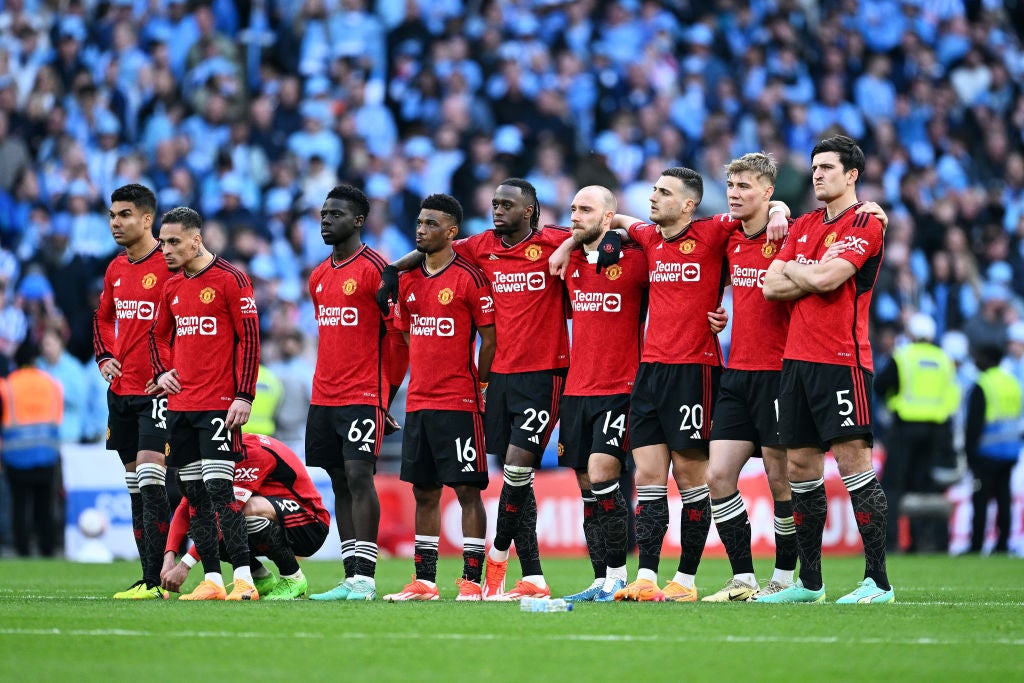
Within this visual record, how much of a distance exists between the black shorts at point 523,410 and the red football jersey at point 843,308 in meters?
1.63

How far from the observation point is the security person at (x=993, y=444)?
61.8ft

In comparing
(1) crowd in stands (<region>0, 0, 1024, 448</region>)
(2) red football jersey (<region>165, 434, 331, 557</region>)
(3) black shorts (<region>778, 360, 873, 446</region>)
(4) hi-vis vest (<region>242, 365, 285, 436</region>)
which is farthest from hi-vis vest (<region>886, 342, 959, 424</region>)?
(2) red football jersey (<region>165, 434, 331, 557</region>)

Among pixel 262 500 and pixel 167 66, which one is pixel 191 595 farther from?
pixel 167 66

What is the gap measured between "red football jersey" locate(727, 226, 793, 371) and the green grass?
1.68m

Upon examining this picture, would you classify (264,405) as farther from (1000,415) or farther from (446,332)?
(1000,415)

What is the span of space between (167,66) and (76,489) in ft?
26.2

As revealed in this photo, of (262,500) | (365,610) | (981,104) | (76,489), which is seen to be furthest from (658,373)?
(981,104)

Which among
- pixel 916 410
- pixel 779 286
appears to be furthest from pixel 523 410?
pixel 916 410

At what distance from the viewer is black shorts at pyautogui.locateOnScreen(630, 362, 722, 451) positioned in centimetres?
1051

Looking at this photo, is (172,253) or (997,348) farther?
(997,348)

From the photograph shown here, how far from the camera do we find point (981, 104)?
87.0 ft

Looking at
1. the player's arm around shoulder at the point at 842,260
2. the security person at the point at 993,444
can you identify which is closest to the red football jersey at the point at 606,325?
the player's arm around shoulder at the point at 842,260

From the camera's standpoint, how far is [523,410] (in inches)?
428

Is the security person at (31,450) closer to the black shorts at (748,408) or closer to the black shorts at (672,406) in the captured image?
the black shorts at (672,406)
